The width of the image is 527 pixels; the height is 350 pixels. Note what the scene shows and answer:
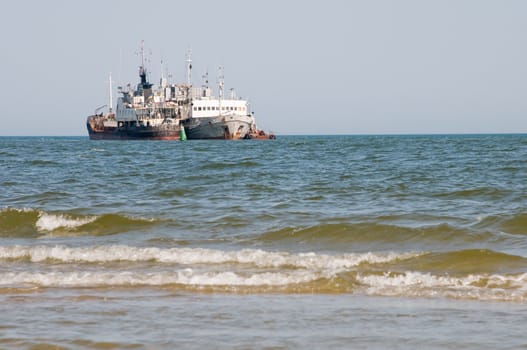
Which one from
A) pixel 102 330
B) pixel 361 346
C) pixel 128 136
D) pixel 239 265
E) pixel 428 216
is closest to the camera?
pixel 361 346

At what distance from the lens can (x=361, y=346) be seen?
6.89m

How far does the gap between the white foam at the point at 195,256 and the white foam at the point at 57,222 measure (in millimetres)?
3348

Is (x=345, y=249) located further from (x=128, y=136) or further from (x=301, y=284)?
(x=128, y=136)

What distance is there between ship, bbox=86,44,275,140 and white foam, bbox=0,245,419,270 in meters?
75.6

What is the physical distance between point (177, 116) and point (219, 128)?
26.1ft

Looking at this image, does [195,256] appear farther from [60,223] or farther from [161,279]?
[60,223]

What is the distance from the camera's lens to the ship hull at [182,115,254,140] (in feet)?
292

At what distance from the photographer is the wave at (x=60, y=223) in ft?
53.8

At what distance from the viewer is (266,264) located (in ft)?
39.0

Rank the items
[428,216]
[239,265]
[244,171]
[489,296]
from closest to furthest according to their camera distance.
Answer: [489,296] → [239,265] → [428,216] → [244,171]

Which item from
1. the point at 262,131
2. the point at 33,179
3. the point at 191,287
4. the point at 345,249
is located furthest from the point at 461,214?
the point at 262,131

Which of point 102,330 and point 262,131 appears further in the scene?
point 262,131

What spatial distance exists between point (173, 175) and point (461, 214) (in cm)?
1343

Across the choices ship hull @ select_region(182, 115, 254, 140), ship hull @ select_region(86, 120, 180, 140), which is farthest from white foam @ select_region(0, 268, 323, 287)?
ship hull @ select_region(86, 120, 180, 140)
